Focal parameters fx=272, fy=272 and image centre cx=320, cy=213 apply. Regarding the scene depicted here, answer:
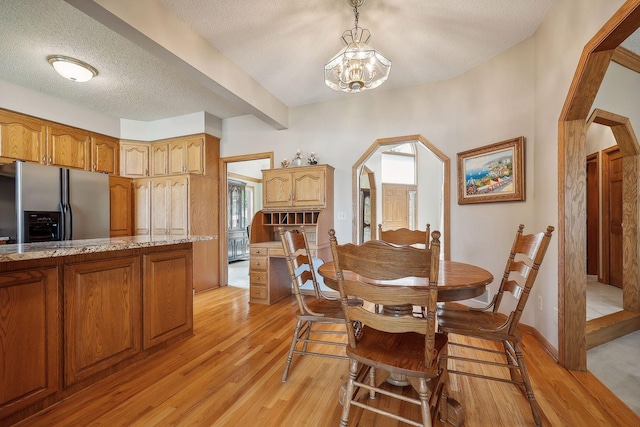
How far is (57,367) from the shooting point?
1577 millimetres

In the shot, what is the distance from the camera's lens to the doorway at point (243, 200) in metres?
4.42

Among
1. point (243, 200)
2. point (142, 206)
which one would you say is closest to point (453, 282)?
point (142, 206)

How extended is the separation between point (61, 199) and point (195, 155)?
1.67 meters

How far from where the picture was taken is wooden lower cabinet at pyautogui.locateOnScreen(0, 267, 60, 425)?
4.51ft

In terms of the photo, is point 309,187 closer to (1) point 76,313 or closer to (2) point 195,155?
(2) point 195,155

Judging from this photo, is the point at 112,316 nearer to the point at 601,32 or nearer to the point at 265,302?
the point at 265,302

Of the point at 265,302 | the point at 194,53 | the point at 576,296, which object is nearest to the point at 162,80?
the point at 194,53

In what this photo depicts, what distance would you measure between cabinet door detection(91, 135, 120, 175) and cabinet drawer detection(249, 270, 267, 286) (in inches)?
113

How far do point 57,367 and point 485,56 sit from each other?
14.3ft

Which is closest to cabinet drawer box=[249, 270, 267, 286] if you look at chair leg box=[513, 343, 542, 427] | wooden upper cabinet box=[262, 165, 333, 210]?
wooden upper cabinet box=[262, 165, 333, 210]

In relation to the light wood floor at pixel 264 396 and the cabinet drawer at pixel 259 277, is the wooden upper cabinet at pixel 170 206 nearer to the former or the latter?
the cabinet drawer at pixel 259 277

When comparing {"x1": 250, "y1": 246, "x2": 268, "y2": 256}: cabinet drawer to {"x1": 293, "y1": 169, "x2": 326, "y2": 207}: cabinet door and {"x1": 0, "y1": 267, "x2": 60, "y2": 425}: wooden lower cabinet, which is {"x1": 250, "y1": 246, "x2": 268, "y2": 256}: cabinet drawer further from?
{"x1": 0, "y1": 267, "x2": 60, "y2": 425}: wooden lower cabinet

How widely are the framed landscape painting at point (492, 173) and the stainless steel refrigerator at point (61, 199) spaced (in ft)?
15.3

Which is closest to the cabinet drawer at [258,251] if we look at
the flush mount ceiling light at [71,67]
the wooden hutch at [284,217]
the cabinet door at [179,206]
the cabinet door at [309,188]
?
the wooden hutch at [284,217]
